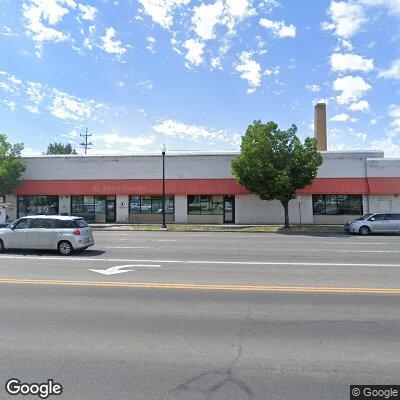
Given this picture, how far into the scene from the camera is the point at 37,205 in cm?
3278

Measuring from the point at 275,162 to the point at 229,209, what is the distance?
6.82m

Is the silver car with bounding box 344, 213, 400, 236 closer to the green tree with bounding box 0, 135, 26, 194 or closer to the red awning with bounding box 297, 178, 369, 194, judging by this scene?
the red awning with bounding box 297, 178, 369, 194

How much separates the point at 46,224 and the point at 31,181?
65.3 ft

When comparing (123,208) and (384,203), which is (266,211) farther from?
(123,208)

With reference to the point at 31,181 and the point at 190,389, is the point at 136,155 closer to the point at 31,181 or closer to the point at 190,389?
the point at 31,181

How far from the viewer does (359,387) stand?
12.7 ft

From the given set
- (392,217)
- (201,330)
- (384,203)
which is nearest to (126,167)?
(392,217)

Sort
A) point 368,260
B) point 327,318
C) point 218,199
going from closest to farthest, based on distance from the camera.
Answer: point 327,318 → point 368,260 → point 218,199

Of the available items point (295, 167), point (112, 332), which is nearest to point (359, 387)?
point (112, 332)

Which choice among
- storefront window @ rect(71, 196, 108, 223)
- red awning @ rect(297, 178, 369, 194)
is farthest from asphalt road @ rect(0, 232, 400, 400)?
storefront window @ rect(71, 196, 108, 223)

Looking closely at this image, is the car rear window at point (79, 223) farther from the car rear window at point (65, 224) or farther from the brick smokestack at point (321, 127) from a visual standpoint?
the brick smokestack at point (321, 127)

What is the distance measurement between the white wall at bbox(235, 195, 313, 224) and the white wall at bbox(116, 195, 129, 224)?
942cm

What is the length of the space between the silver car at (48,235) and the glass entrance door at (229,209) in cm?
1729

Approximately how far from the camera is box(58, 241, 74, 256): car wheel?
13820 millimetres
